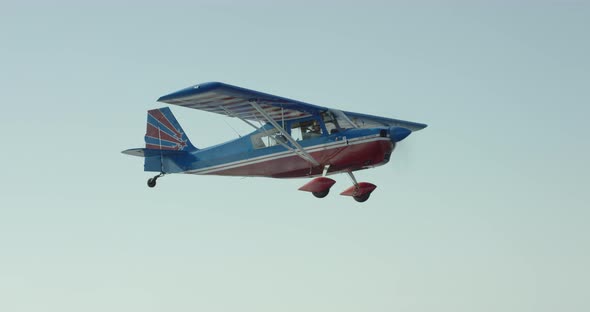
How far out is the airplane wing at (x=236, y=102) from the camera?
21.8m

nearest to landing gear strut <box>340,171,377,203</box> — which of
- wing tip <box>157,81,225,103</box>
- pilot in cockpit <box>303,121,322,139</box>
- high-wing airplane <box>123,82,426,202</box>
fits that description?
high-wing airplane <box>123,82,426,202</box>

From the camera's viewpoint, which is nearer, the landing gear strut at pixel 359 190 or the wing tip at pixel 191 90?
the wing tip at pixel 191 90

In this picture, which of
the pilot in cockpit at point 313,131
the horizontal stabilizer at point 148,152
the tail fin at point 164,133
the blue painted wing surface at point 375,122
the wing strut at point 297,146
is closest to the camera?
the wing strut at point 297,146

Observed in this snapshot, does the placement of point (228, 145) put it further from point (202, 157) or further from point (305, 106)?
point (305, 106)

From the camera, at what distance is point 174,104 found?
22.4 metres

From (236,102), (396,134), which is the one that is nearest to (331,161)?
(396,134)

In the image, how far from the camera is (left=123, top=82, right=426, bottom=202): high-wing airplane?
23250 millimetres

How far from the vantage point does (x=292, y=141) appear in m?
23.9

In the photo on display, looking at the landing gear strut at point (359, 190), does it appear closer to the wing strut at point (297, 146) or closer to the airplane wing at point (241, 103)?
the wing strut at point (297, 146)

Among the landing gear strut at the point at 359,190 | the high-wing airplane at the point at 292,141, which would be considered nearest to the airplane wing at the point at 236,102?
the high-wing airplane at the point at 292,141

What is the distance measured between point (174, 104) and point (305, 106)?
11.9 ft

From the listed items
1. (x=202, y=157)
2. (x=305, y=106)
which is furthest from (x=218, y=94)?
(x=202, y=157)

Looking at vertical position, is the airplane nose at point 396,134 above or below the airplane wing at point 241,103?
below

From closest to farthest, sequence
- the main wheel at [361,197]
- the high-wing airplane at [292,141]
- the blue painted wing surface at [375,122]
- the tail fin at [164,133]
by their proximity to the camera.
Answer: the high-wing airplane at [292,141] < the main wheel at [361,197] < the tail fin at [164,133] < the blue painted wing surface at [375,122]
